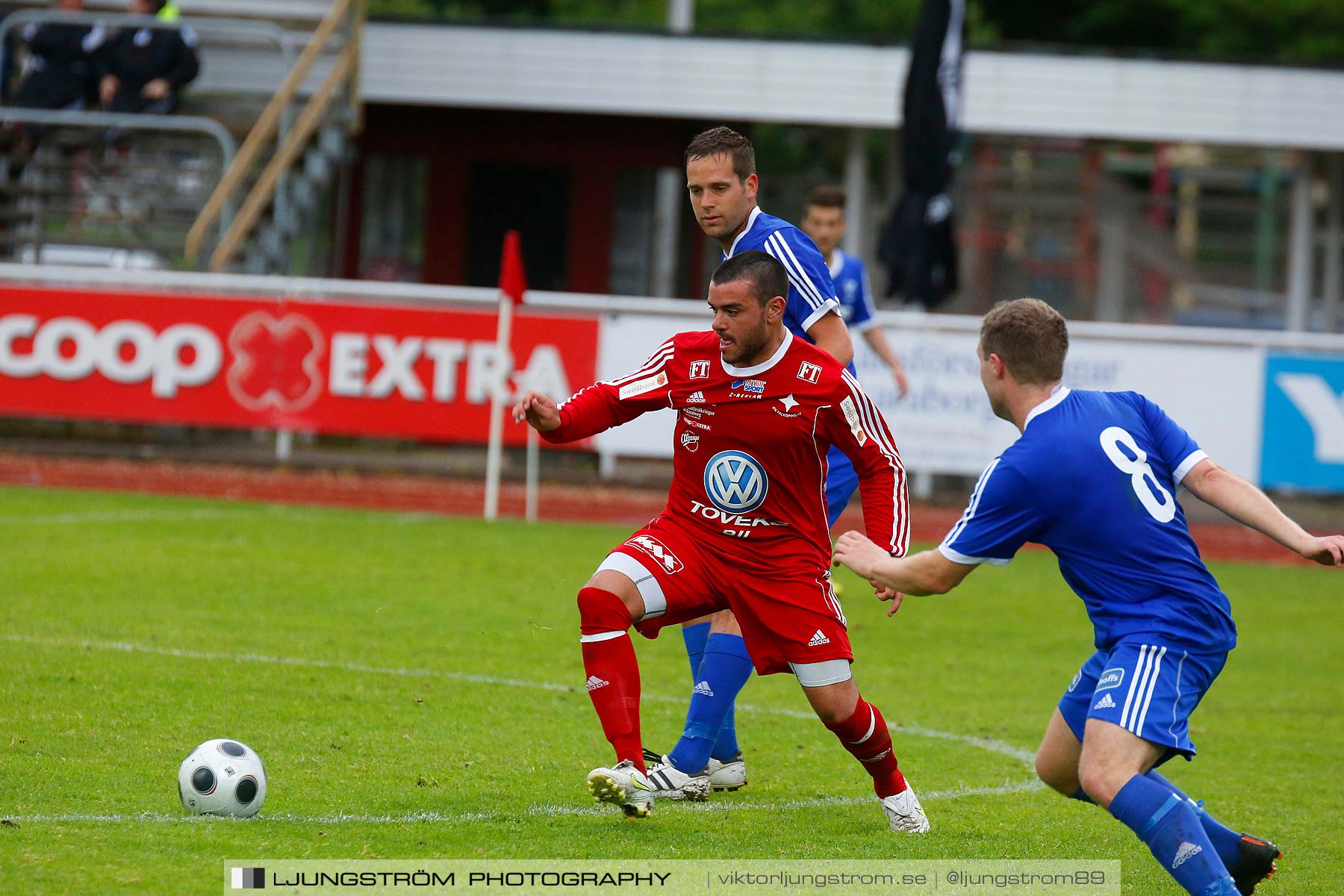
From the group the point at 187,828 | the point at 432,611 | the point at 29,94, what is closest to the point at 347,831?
the point at 187,828

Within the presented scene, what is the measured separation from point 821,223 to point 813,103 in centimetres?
1156

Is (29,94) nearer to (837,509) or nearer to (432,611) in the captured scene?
(432,611)

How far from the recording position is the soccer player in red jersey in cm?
519

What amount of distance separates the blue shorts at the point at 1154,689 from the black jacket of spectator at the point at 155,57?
15.4 meters

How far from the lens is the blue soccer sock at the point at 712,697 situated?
5555mm

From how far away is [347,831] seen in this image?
4785mm

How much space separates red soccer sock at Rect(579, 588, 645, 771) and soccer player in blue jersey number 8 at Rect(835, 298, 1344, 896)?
3.16 feet

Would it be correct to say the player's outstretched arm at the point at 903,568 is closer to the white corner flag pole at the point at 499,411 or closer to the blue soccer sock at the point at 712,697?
the blue soccer sock at the point at 712,697

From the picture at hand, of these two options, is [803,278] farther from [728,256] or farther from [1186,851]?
[1186,851]

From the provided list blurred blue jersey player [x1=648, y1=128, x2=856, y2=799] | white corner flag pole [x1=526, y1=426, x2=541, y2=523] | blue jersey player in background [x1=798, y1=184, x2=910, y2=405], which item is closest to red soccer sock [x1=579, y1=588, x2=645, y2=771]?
blurred blue jersey player [x1=648, y1=128, x2=856, y2=799]

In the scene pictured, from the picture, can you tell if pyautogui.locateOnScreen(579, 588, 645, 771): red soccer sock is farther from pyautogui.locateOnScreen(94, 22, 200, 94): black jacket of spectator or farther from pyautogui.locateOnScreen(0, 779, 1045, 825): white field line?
pyautogui.locateOnScreen(94, 22, 200, 94): black jacket of spectator

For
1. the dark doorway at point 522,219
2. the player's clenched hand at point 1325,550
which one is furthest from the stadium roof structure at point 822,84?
the player's clenched hand at point 1325,550

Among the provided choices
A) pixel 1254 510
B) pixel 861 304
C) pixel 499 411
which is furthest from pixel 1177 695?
pixel 499 411

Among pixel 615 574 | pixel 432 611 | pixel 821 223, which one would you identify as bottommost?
pixel 432 611
